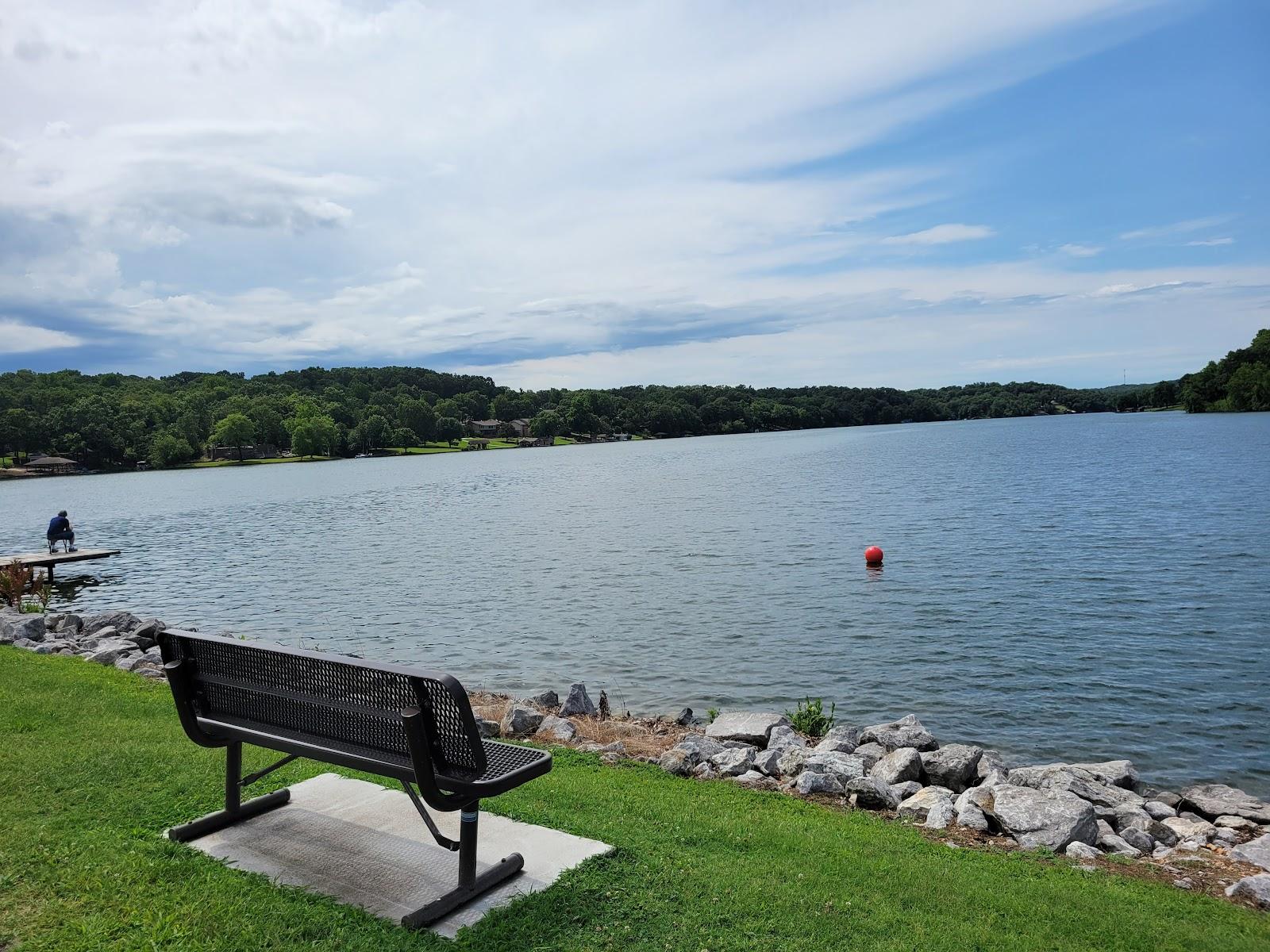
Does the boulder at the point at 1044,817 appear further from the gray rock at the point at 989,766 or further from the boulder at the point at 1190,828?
the gray rock at the point at 989,766

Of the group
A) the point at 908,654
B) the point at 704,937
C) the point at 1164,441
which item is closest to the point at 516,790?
the point at 704,937

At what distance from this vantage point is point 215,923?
14.8 ft

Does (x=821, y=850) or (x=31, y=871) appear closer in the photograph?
(x=31, y=871)

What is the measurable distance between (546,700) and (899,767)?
5.68 meters

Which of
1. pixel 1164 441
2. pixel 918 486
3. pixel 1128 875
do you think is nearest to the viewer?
pixel 1128 875

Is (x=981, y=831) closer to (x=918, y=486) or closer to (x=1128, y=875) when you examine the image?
(x=1128, y=875)

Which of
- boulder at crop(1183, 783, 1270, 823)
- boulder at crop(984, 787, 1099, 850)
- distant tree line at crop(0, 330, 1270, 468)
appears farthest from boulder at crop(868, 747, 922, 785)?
distant tree line at crop(0, 330, 1270, 468)

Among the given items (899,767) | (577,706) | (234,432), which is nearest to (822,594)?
(577,706)

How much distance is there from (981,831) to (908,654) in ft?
29.4

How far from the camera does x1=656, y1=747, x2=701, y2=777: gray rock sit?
894 centimetres

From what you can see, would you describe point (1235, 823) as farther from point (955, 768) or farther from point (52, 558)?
point (52, 558)

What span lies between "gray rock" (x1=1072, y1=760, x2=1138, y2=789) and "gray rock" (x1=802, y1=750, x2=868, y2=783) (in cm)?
281

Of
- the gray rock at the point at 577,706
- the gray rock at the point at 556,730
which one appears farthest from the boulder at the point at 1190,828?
the gray rock at the point at 577,706

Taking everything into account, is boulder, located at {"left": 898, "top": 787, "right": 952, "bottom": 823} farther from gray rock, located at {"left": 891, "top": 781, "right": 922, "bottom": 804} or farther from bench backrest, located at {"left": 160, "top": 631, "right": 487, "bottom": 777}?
bench backrest, located at {"left": 160, "top": 631, "right": 487, "bottom": 777}
